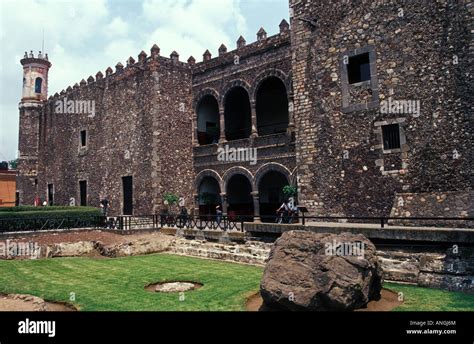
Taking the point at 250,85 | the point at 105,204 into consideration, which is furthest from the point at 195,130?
the point at 105,204

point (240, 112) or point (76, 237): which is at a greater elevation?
point (240, 112)

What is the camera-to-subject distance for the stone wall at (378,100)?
475 inches

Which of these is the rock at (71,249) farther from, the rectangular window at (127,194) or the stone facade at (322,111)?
the rectangular window at (127,194)

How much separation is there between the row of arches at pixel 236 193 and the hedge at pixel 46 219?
7.11 meters

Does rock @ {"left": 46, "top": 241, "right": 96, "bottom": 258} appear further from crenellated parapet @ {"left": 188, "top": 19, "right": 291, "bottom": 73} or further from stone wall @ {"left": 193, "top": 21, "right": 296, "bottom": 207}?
crenellated parapet @ {"left": 188, "top": 19, "right": 291, "bottom": 73}

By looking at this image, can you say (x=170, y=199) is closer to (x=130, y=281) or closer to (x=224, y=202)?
(x=224, y=202)

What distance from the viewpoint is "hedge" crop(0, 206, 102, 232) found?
16.4 m

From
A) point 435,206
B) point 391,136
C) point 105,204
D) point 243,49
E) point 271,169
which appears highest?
point 243,49

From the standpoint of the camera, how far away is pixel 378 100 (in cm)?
1364

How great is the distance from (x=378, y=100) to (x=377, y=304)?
8005mm

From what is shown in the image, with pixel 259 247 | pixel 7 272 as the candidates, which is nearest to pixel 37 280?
pixel 7 272

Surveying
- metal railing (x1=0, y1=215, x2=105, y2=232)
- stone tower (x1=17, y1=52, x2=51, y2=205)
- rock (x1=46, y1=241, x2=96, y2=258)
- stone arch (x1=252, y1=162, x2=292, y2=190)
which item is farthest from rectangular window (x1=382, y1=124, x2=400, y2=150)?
stone tower (x1=17, y1=52, x2=51, y2=205)

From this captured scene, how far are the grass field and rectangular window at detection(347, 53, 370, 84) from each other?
25.9 feet

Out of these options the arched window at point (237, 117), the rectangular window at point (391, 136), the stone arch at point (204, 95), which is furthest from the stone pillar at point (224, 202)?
the rectangular window at point (391, 136)
